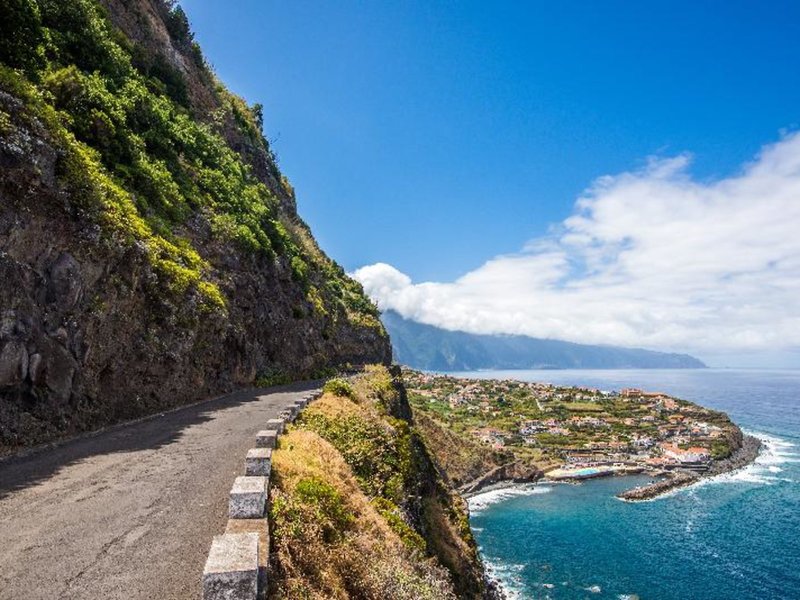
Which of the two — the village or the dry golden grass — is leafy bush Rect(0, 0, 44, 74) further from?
the village

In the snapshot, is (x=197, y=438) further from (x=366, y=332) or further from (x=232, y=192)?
(x=366, y=332)

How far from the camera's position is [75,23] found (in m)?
27.8

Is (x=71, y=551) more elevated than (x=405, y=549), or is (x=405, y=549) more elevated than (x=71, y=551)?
(x=71, y=551)

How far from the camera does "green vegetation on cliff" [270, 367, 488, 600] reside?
883 centimetres

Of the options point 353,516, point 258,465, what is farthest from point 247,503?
point 353,516

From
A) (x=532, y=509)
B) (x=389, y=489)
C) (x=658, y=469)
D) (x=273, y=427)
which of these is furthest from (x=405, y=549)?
(x=658, y=469)

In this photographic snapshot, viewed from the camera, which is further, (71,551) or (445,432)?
(445,432)

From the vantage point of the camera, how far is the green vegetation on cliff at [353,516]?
883 cm

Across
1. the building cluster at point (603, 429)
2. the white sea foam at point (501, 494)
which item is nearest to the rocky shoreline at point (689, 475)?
the building cluster at point (603, 429)

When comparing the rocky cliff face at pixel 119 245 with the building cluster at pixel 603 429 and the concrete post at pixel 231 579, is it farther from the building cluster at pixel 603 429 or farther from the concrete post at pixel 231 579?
the building cluster at pixel 603 429

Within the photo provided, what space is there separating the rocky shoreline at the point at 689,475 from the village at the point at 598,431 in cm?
267

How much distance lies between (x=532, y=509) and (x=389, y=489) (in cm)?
7326

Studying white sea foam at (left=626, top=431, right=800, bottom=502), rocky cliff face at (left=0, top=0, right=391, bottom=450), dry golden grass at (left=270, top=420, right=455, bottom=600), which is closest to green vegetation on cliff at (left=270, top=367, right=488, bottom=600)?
dry golden grass at (left=270, top=420, right=455, bottom=600)

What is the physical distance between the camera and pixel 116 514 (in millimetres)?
9648
